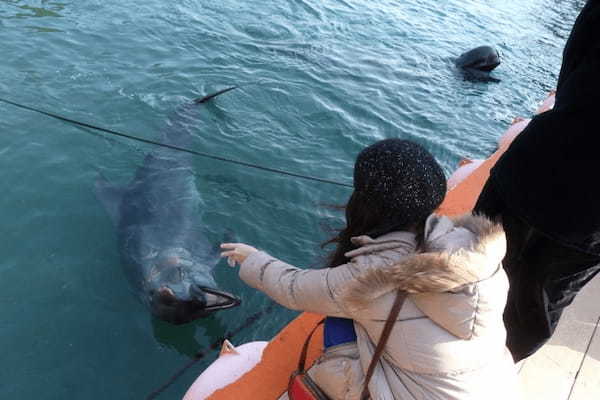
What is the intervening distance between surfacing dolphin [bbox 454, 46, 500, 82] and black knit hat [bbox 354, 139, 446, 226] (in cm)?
1041

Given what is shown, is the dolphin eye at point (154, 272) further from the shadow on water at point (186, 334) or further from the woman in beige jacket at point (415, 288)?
the woman in beige jacket at point (415, 288)

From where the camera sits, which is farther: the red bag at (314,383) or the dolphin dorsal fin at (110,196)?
the dolphin dorsal fin at (110,196)

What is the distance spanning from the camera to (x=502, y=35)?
15.0m

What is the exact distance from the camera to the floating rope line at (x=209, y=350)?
3801 mm

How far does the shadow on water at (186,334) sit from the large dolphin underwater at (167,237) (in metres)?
0.13

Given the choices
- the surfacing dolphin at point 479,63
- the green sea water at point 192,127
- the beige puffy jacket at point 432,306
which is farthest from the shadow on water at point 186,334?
the surfacing dolphin at point 479,63

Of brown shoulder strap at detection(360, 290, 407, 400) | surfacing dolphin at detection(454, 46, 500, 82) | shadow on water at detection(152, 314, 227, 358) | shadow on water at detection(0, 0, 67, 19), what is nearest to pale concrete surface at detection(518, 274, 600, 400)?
brown shoulder strap at detection(360, 290, 407, 400)

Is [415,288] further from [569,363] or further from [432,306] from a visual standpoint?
[569,363]

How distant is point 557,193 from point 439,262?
111cm

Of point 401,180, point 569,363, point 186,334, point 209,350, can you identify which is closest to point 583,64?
point 401,180

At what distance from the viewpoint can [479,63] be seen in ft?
37.8

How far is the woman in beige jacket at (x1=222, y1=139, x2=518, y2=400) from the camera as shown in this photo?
174 cm

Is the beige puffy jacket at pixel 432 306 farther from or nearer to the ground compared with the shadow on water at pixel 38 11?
farther from the ground

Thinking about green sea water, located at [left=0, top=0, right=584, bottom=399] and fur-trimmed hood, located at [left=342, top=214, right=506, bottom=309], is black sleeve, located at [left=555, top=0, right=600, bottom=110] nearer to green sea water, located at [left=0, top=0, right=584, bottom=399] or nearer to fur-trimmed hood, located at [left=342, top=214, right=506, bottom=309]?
fur-trimmed hood, located at [left=342, top=214, right=506, bottom=309]
